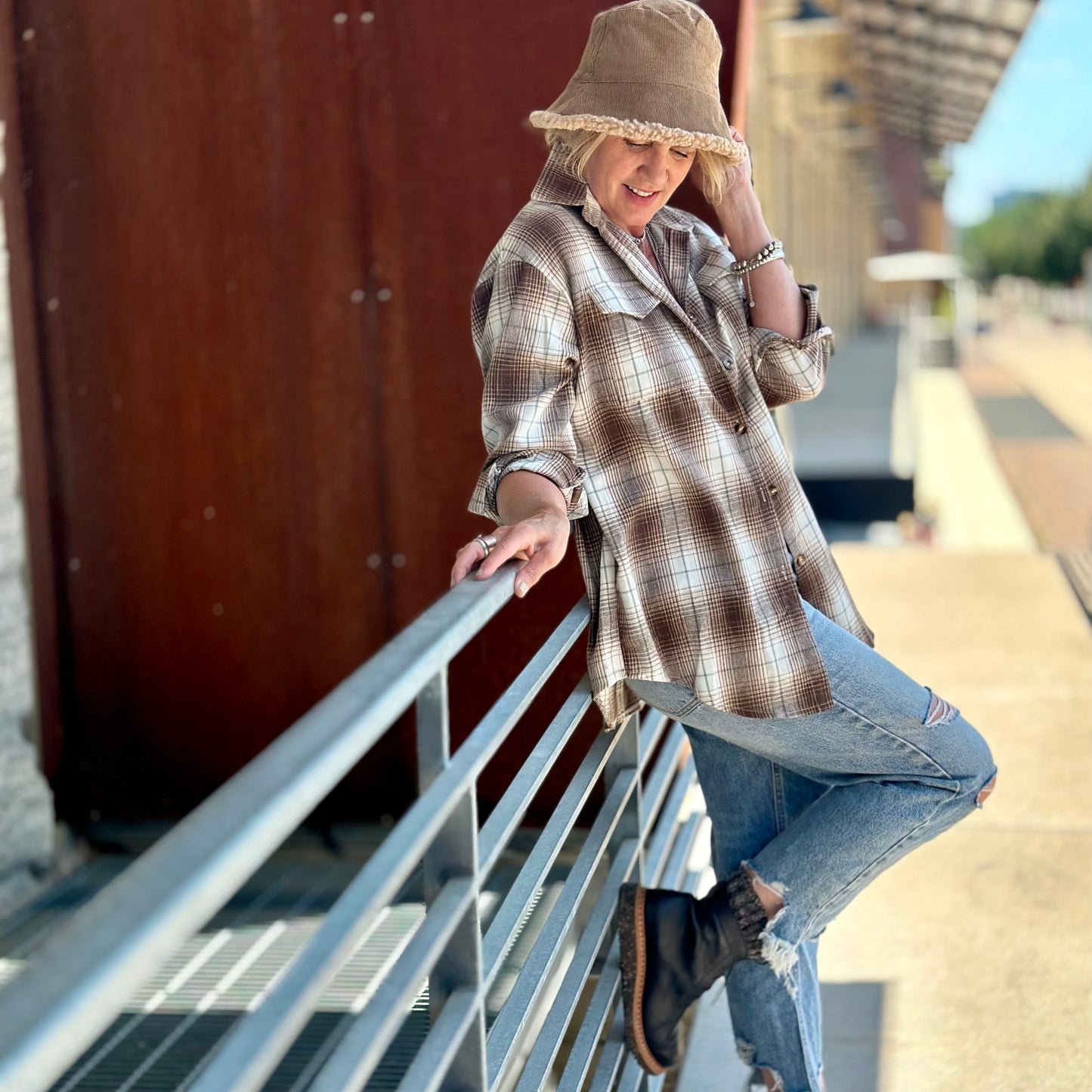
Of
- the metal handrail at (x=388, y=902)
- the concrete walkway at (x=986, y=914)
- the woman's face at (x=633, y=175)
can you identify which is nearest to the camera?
the metal handrail at (x=388, y=902)

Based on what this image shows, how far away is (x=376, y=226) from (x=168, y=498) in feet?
3.32

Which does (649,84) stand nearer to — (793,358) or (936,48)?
(793,358)

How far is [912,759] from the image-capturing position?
6.53 ft

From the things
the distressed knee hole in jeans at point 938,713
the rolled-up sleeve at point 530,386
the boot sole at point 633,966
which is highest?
the rolled-up sleeve at point 530,386

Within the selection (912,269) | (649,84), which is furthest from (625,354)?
(912,269)

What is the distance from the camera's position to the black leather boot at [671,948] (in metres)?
2.09

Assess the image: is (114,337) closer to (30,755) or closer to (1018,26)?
(30,755)

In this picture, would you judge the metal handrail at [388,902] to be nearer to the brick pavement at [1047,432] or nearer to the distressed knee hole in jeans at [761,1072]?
the distressed knee hole in jeans at [761,1072]

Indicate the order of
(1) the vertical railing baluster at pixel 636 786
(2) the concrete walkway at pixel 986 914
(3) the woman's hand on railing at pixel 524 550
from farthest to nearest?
(2) the concrete walkway at pixel 986 914 < (1) the vertical railing baluster at pixel 636 786 < (3) the woman's hand on railing at pixel 524 550

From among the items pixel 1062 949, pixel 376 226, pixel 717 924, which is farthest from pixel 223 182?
pixel 1062 949

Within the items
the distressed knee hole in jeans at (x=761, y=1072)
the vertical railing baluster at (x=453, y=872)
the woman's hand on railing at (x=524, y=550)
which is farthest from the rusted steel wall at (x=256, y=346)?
the vertical railing baluster at (x=453, y=872)

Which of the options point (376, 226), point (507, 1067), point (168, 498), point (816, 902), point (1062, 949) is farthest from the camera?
point (168, 498)

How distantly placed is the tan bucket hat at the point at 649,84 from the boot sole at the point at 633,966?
1.13 metres

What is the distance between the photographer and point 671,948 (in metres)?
2.13
